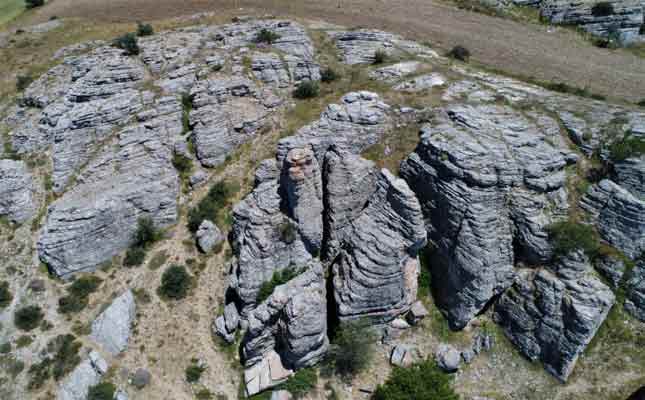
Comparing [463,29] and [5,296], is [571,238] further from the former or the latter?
[5,296]

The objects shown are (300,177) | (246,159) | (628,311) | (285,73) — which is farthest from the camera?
(285,73)

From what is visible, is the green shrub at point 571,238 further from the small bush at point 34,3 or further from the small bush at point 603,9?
the small bush at point 34,3

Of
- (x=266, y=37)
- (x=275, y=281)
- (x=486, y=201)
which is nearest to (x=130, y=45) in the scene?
(x=266, y=37)

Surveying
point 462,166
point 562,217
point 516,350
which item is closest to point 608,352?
point 516,350

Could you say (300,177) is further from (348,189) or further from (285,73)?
(285,73)

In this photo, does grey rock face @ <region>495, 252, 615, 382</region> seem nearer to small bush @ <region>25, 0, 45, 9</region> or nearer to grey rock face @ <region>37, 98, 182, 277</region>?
grey rock face @ <region>37, 98, 182, 277</region>

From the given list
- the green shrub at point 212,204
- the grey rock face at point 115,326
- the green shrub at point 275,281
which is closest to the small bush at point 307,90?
the green shrub at point 212,204

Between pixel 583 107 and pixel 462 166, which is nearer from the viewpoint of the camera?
pixel 462 166

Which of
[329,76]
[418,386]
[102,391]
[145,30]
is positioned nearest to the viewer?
[418,386]
